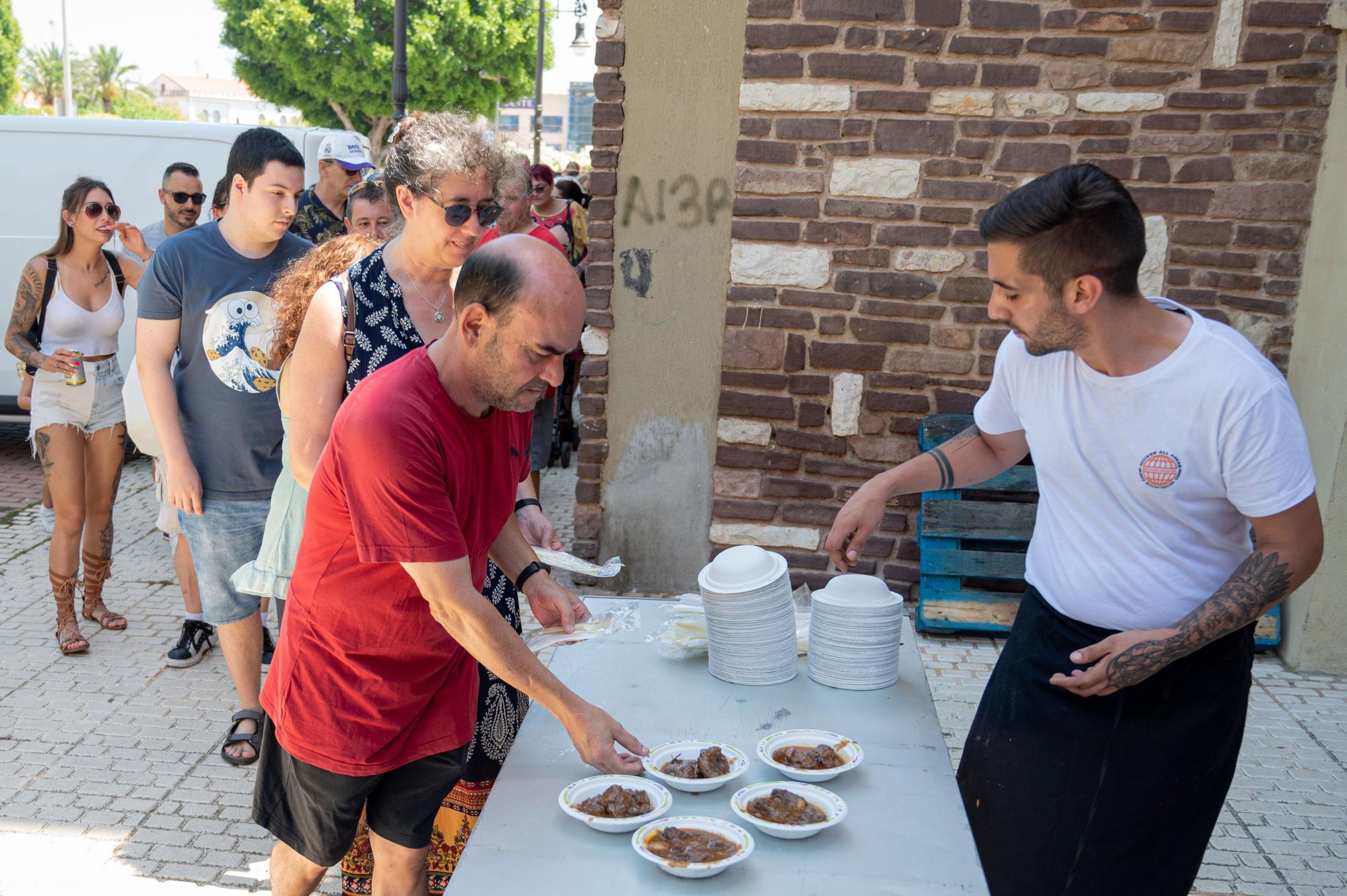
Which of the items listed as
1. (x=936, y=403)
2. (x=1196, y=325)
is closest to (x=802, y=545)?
(x=936, y=403)

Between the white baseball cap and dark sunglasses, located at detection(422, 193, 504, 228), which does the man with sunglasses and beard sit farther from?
dark sunglasses, located at detection(422, 193, 504, 228)

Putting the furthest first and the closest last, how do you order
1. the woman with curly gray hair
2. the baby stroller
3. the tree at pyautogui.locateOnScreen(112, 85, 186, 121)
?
the tree at pyautogui.locateOnScreen(112, 85, 186, 121) < the baby stroller < the woman with curly gray hair

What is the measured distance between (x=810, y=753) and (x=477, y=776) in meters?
1.08

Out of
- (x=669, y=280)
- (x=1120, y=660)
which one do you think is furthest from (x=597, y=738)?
(x=669, y=280)

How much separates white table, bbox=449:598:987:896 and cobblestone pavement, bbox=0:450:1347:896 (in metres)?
1.40

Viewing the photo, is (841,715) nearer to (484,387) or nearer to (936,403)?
(484,387)

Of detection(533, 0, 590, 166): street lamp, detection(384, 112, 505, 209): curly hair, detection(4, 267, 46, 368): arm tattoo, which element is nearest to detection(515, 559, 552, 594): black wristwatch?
detection(384, 112, 505, 209): curly hair

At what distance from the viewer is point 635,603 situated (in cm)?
297

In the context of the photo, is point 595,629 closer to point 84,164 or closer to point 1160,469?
point 1160,469

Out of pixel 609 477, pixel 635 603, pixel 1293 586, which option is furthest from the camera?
pixel 609 477

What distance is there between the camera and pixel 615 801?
197 centimetres

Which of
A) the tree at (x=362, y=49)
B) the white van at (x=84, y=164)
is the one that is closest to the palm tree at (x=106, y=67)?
the tree at (x=362, y=49)

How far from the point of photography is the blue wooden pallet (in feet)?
16.7

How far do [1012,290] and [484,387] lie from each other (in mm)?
1083
